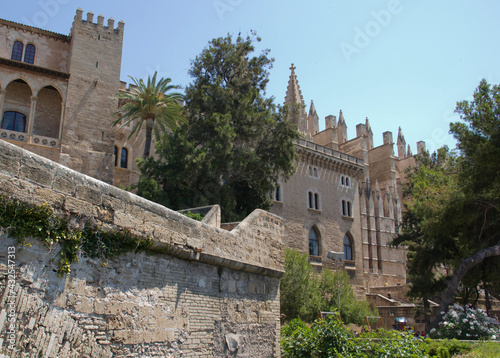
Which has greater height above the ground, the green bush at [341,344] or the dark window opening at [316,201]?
the dark window opening at [316,201]

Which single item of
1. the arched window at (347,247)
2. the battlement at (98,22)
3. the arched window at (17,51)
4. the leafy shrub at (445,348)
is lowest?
the leafy shrub at (445,348)

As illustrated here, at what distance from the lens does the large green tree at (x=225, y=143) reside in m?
20.7

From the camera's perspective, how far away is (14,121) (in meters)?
24.7

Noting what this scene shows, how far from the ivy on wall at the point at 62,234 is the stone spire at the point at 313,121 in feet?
141

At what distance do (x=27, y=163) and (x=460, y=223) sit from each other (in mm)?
17724

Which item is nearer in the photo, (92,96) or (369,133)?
(92,96)

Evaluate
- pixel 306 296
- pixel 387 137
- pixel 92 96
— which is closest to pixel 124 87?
pixel 92 96

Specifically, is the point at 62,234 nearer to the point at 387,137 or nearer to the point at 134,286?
the point at 134,286

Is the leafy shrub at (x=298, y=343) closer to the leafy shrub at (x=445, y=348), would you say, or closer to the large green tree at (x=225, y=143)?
the leafy shrub at (x=445, y=348)

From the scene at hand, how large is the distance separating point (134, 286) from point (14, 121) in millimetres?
21639

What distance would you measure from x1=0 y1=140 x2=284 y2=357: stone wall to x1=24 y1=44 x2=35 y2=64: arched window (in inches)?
855

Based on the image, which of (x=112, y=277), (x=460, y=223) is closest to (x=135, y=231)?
(x=112, y=277)

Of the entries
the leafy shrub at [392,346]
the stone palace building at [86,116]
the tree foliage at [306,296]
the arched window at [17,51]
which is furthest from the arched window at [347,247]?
the leafy shrub at [392,346]

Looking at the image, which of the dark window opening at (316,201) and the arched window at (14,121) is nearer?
the arched window at (14,121)
